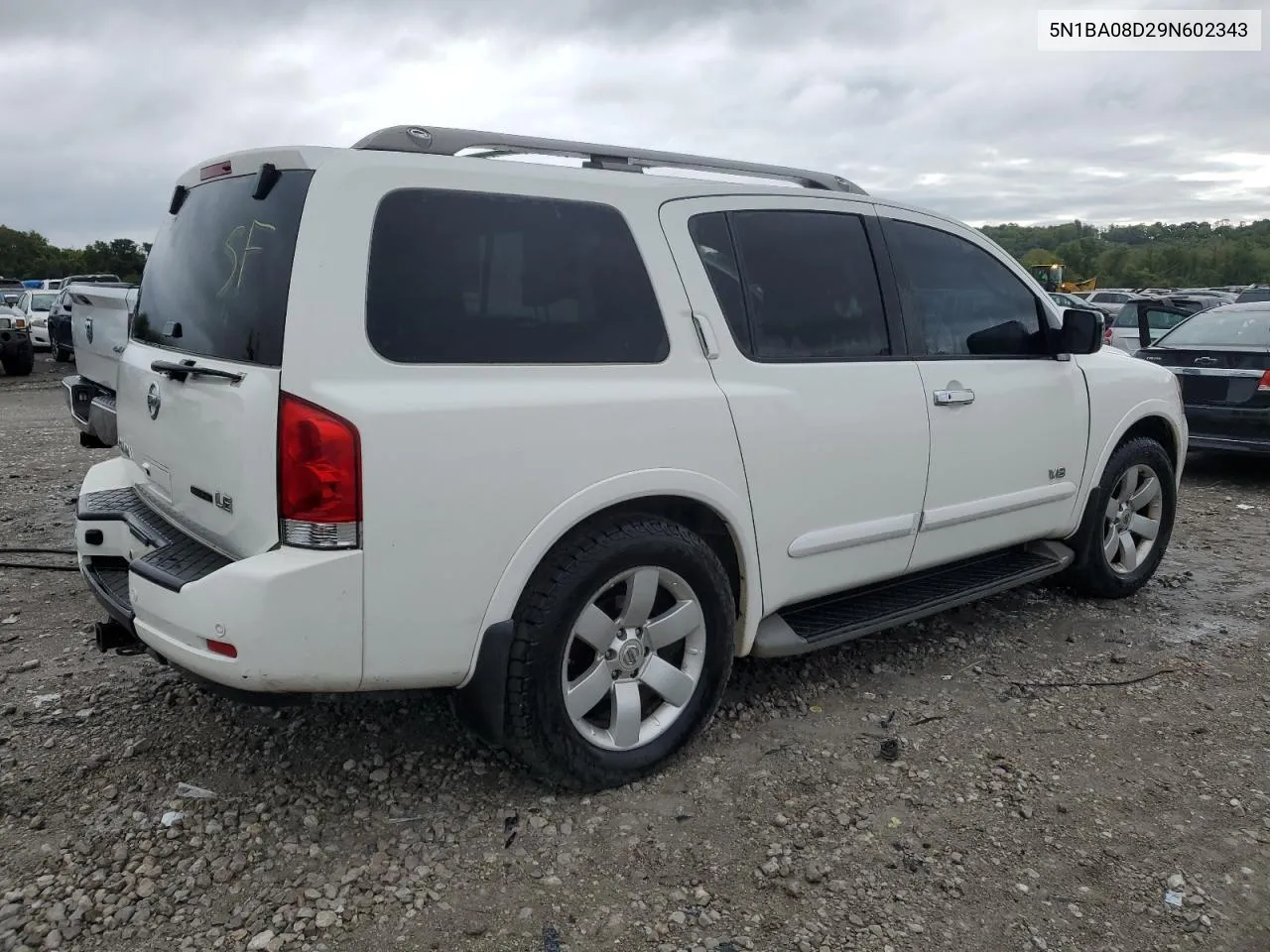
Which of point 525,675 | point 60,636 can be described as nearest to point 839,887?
point 525,675

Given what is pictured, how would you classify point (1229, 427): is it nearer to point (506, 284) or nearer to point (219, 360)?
point (506, 284)

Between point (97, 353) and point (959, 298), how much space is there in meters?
4.34

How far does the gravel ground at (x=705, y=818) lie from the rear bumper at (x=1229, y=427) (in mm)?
3996

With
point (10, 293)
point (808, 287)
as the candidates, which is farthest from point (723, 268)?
point (10, 293)

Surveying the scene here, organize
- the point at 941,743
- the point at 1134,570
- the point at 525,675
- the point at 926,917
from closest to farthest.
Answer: the point at 926,917, the point at 525,675, the point at 941,743, the point at 1134,570

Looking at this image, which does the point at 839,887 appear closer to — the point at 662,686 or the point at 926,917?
the point at 926,917

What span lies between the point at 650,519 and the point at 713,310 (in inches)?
26.8

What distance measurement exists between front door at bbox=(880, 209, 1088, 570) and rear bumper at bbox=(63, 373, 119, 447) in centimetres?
344

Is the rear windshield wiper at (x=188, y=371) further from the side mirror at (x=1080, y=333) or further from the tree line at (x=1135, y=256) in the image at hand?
the tree line at (x=1135, y=256)

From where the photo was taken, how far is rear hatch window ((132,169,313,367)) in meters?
2.43

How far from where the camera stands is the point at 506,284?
2645mm

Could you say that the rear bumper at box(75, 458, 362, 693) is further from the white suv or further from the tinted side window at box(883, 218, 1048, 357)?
the tinted side window at box(883, 218, 1048, 357)

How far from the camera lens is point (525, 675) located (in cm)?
262

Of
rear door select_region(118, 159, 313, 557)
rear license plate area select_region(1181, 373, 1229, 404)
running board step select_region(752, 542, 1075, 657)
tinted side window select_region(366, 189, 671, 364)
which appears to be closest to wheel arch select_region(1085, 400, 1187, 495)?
running board step select_region(752, 542, 1075, 657)
